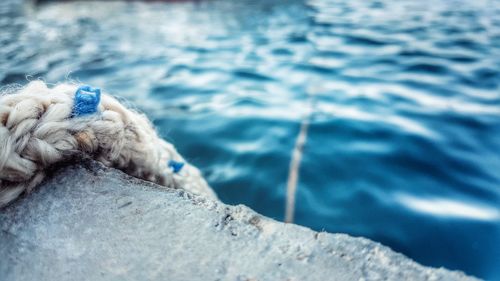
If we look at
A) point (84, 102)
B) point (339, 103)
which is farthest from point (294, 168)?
point (84, 102)

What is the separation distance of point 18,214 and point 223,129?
258cm

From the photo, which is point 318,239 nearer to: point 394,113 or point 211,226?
point 211,226

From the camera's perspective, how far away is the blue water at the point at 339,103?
2.65 meters

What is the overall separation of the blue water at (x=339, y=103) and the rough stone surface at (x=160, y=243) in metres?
0.97

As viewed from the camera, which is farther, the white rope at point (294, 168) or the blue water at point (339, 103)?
the white rope at point (294, 168)

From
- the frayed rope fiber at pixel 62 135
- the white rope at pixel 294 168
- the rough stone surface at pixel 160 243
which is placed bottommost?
the white rope at pixel 294 168

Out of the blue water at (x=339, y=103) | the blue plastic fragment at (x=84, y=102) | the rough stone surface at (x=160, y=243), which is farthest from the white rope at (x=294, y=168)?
the blue plastic fragment at (x=84, y=102)

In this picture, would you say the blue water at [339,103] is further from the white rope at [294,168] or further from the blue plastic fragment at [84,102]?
the blue plastic fragment at [84,102]

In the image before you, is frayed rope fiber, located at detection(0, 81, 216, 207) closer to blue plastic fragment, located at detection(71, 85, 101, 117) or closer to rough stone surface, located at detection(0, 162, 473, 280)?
blue plastic fragment, located at detection(71, 85, 101, 117)

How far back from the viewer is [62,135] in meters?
1.35

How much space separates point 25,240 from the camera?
119 centimetres

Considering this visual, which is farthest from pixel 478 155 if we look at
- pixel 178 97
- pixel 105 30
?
pixel 105 30

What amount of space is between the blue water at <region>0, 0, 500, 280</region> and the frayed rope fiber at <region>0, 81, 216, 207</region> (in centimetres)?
69

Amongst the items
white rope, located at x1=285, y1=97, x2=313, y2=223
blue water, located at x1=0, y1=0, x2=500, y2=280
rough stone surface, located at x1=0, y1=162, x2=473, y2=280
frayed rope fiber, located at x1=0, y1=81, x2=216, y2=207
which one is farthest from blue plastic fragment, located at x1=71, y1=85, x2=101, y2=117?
white rope, located at x1=285, y1=97, x2=313, y2=223
